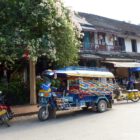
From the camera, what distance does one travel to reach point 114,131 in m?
8.48

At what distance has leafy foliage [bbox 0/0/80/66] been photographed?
11805mm

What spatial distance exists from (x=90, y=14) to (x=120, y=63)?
32.5 ft

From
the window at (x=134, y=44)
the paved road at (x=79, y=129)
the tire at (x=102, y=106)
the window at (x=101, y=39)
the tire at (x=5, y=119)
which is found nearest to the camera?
the paved road at (x=79, y=129)

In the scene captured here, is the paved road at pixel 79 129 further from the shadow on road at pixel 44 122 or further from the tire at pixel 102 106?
the tire at pixel 102 106

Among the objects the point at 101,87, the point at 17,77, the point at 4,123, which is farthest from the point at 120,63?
the point at 4,123

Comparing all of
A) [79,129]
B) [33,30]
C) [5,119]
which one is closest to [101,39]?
[33,30]

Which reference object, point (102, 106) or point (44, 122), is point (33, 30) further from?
point (102, 106)

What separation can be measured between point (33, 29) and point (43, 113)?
3911 mm

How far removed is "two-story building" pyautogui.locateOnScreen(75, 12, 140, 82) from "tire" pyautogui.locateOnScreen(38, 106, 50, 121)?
10.6 metres

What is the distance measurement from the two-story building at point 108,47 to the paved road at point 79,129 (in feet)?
35.8

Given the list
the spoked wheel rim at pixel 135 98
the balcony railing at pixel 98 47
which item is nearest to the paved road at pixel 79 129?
the spoked wheel rim at pixel 135 98

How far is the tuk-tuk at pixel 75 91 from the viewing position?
11.4 metres

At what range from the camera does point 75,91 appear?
1214 centimetres

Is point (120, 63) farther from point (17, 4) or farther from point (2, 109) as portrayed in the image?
point (2, 109)
